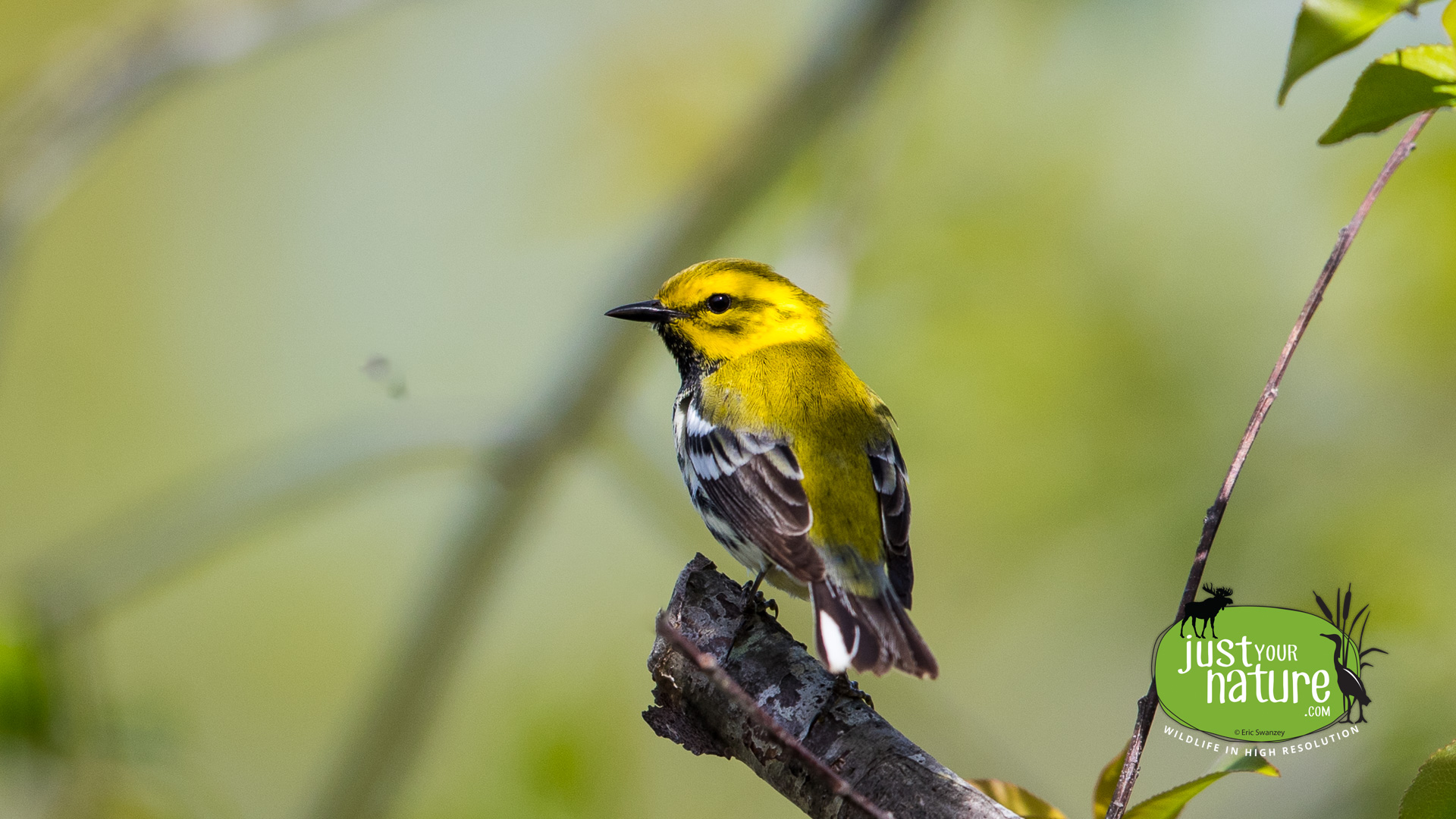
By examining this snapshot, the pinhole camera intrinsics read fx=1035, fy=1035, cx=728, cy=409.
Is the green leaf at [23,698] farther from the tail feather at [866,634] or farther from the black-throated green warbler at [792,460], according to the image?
the tail feather at [866,634]

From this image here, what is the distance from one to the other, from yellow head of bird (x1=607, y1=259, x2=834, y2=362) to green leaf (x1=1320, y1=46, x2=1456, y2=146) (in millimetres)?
2493

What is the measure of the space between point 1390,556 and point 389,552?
612 centimetres

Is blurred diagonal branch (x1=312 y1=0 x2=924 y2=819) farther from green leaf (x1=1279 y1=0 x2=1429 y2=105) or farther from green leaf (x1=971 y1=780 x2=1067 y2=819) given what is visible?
green leaf (x1=1279 y1=0 x2=1429 y2=105)

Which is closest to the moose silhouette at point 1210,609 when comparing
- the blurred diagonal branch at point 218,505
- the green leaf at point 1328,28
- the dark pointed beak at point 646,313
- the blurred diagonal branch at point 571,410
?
the green leaf at point 1328,28

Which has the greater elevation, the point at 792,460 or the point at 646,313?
the point at 646,313

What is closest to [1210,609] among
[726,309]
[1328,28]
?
[1328,28]

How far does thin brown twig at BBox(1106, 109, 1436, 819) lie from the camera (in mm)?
1569

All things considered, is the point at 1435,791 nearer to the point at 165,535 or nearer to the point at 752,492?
the point at 752,492

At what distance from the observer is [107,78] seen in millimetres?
3648

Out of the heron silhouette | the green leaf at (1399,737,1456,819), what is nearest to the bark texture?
the green leaf at (1399,737,1456,819)

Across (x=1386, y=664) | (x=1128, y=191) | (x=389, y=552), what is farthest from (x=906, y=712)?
(x=389, y=552)

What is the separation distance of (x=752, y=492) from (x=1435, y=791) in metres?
1.89

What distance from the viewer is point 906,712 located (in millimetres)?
3887

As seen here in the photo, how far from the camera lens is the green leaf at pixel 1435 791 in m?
1.44
